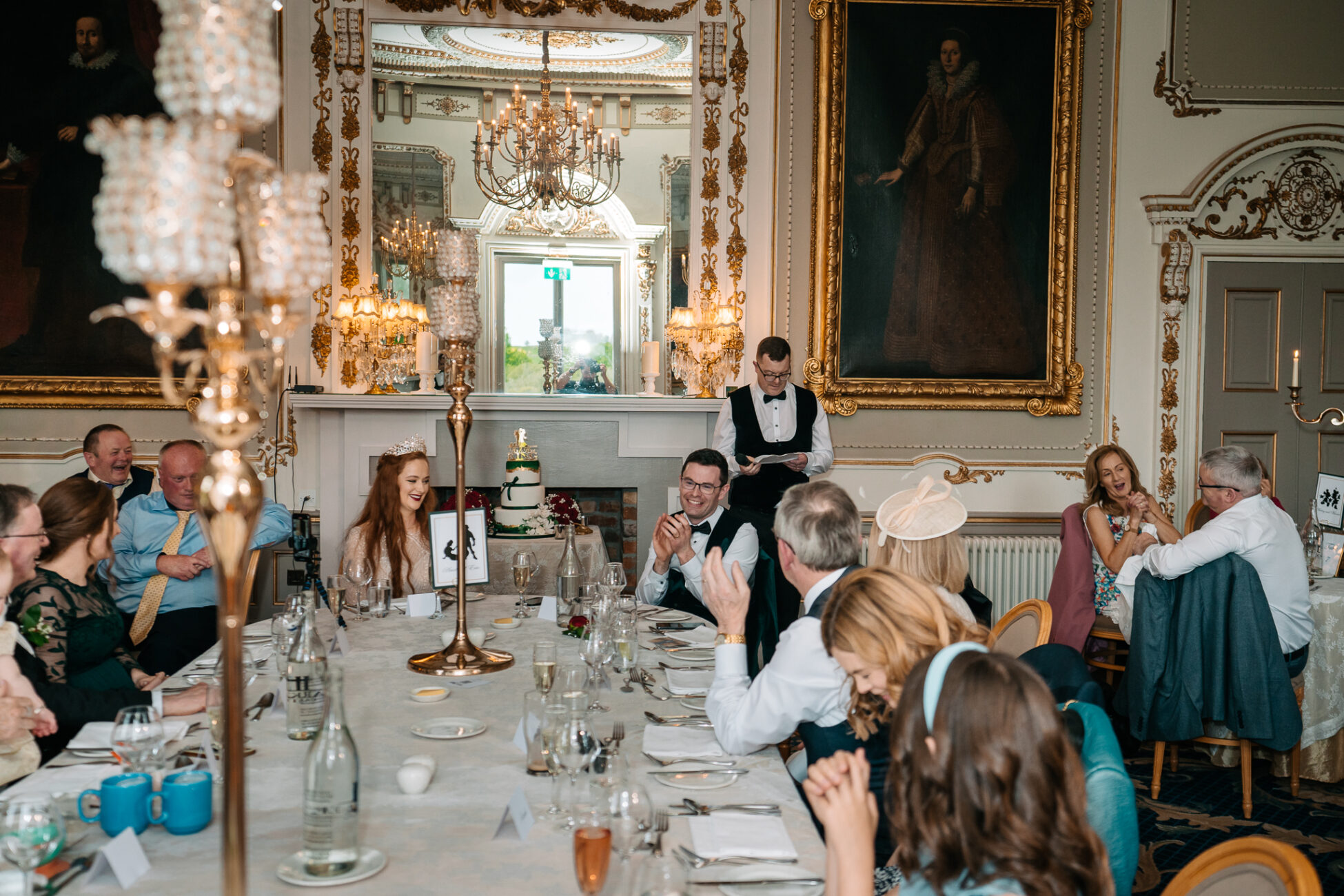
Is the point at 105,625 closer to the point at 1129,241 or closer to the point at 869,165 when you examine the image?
the point at 869,165

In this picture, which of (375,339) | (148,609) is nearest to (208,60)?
(148,609)

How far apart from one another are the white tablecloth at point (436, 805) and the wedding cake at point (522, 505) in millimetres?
2472

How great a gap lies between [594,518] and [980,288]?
266 cm

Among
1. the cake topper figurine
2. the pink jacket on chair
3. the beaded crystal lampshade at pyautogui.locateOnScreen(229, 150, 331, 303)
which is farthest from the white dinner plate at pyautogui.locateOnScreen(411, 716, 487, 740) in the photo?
the pink jacket on chair

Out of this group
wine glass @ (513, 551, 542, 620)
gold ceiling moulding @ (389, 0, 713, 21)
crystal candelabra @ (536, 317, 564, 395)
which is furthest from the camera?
crystal candelabra @ (536, 317, 564, 395)

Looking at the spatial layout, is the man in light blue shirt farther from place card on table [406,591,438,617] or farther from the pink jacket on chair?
the pink jacket on chair

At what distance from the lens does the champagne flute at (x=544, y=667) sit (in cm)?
211

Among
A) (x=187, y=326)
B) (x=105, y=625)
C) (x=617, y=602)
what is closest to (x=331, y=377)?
(x=105, y=625)

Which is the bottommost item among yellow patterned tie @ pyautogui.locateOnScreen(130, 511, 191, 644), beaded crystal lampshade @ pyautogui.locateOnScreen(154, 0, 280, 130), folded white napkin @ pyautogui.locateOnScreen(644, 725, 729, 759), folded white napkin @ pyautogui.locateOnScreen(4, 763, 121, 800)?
yellow patterned tie @ pyautogui.locateOnScreen(130, 511, 191, 644)

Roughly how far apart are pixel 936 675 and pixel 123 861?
1.16 metres

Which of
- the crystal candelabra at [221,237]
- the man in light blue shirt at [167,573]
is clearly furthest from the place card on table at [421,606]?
the crystal candelabra at [221,237]

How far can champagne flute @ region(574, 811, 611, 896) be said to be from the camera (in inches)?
53.8

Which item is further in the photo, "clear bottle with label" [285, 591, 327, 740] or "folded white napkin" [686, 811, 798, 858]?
"clear bottle with label" [285, 591, 327, 740]

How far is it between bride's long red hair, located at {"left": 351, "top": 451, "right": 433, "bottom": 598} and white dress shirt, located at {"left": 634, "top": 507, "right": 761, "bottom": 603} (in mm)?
906
